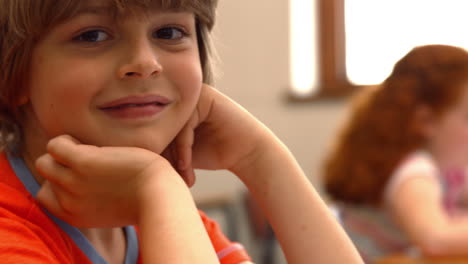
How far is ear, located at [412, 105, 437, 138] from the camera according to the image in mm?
2592

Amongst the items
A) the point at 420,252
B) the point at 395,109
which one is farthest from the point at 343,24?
the point at 420,252

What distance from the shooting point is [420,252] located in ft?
8.04

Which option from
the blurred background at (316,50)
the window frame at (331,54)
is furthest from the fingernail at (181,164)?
the window frame at (331,54)

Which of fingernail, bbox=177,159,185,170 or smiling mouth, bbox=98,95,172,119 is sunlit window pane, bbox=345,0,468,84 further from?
smiling mouth, bbox=98,95,172,119

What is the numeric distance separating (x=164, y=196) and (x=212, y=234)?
0.32m

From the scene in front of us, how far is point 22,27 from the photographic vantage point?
104cm

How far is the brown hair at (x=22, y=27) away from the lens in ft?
3.34

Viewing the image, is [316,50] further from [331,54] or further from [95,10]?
[95,10]

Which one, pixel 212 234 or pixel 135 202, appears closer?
pixel 135 202

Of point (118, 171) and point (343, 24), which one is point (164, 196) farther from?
point (343, 24)

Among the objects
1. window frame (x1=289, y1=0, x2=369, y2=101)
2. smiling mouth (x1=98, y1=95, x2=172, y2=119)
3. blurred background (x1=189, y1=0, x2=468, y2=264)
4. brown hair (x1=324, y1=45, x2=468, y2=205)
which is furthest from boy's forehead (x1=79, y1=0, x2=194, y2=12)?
window frame (x1=289, y1=0, x2=369, y2=101)

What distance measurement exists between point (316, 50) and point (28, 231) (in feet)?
11.5

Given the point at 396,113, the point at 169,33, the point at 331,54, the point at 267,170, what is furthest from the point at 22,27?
the point at 331,54

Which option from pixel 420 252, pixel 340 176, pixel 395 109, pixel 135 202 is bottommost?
pixel 420 252
